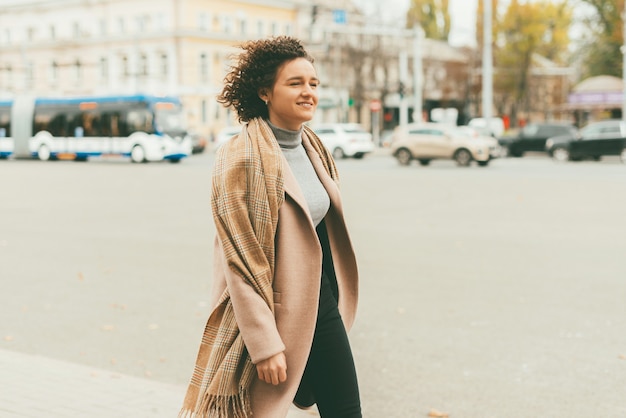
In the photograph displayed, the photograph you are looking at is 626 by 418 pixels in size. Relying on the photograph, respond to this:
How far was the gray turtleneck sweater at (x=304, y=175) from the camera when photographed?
2811mm

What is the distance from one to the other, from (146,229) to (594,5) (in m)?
48.3

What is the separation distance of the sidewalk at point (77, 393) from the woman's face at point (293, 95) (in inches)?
81.7

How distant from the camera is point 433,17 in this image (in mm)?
88312

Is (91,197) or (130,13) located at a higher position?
(130,13)

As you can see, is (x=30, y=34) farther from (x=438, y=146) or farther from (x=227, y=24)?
(x=438, y=146)

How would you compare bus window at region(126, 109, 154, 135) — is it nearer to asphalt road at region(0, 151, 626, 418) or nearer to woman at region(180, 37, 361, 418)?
asphalt road at region(0, 151, 626, 418)

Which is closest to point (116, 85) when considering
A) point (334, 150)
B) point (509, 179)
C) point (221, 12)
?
point (221, 12)

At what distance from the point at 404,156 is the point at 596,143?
7.10 meters

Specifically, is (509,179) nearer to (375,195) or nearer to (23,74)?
(375,195)

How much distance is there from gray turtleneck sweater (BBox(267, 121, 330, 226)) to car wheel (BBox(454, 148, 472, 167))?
27323 millimetres

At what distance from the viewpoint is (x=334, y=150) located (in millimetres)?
37875

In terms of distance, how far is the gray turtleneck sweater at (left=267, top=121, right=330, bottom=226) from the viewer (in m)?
2.81

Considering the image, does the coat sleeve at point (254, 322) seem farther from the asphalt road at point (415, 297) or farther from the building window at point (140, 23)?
the building window at point (140, 23)

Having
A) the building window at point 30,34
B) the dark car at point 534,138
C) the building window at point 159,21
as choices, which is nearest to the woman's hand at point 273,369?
the dark car at point 534,138
